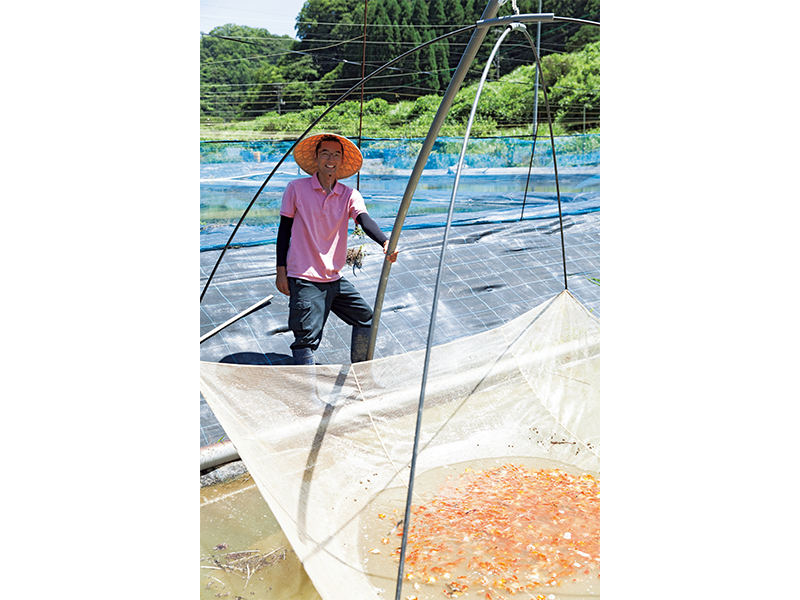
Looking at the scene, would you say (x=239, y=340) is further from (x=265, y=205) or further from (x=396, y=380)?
(x=265, y=205)

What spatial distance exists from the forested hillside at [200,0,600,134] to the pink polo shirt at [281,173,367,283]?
24.1ft

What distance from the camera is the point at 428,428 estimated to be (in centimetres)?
262

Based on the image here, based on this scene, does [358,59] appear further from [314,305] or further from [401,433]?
[401,433]

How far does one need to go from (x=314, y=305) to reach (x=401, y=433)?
0.72 meters

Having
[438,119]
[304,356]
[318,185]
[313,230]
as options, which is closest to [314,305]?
[304,356]

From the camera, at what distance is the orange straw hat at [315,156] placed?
297 centimetres

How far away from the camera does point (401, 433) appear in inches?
98.1

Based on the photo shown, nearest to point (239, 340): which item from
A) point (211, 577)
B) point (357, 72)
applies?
point (211, 577)

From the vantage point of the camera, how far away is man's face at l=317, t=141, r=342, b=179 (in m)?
2.84

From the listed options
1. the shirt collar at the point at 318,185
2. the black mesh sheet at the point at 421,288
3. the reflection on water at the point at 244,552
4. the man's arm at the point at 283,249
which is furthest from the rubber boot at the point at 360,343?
the reflection on water at the point at 244,552
